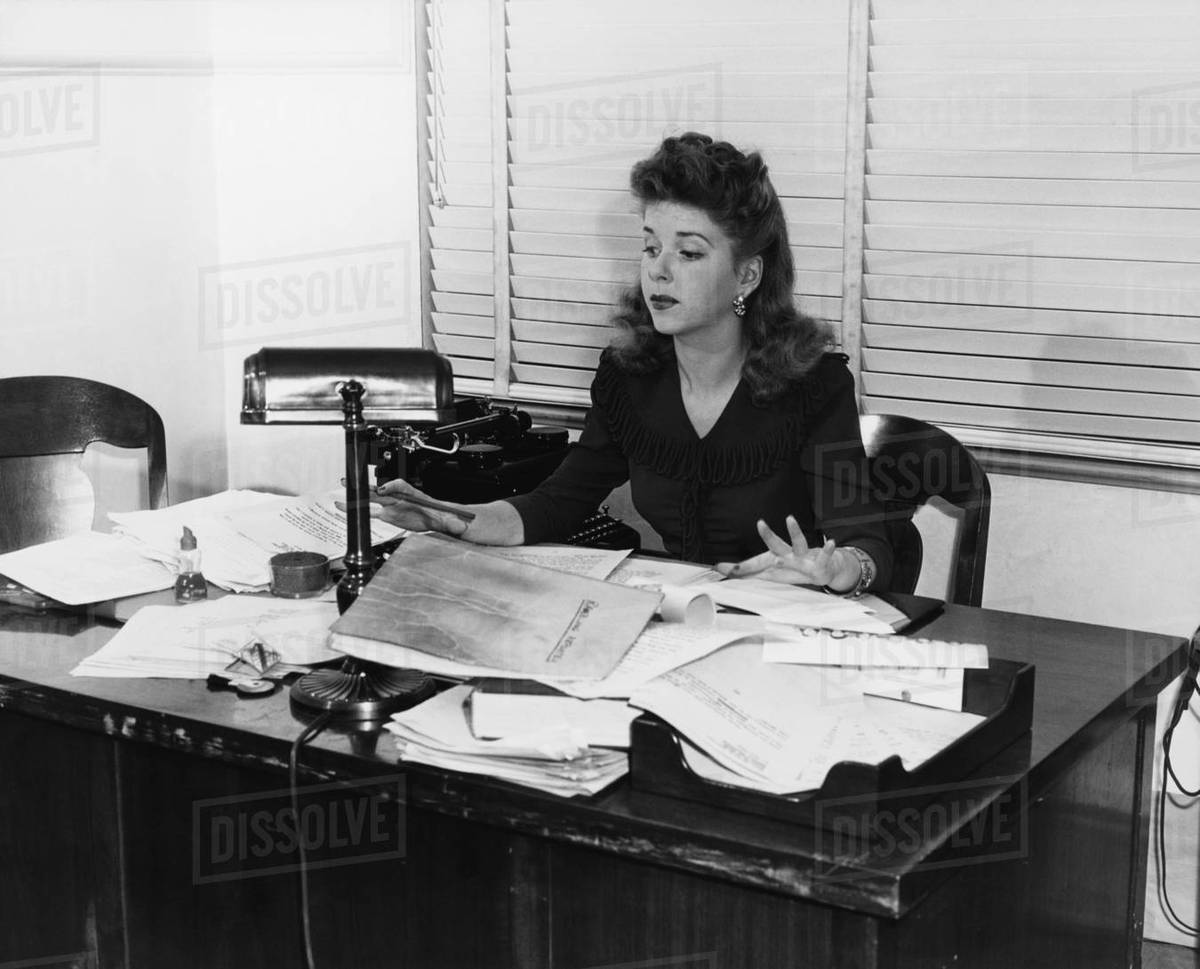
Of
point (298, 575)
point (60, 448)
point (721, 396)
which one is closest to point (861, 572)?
point (721, 396)

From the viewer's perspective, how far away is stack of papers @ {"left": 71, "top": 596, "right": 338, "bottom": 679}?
1.82 m

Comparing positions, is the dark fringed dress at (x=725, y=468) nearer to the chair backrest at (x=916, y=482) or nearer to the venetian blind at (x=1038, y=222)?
the chair backrest at (x=916, y=482)

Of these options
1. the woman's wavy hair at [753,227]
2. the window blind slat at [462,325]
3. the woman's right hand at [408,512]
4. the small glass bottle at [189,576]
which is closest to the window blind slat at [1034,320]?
the woman's wavy hair at [753,227]

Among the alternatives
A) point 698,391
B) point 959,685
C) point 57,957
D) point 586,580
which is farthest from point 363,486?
point 698,391

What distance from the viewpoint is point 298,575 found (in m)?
2.10

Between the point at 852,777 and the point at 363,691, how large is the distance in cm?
60

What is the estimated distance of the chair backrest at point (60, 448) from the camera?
2826 mm

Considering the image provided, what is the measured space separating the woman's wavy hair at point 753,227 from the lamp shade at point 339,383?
96 cm

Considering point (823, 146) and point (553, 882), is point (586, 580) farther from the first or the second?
point (823, 146)

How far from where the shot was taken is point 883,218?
303cm

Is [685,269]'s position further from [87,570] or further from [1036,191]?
[87,570]

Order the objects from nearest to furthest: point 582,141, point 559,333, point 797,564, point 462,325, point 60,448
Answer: point 797,564 → point 60,448 → point 582,141 → point 559,333 → point 462,325

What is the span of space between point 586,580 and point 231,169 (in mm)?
2459

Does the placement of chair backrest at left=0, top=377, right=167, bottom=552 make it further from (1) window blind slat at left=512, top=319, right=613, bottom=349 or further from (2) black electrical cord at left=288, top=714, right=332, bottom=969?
(2) black electrical cord at left=288, top=714, right=332, bottom=969
